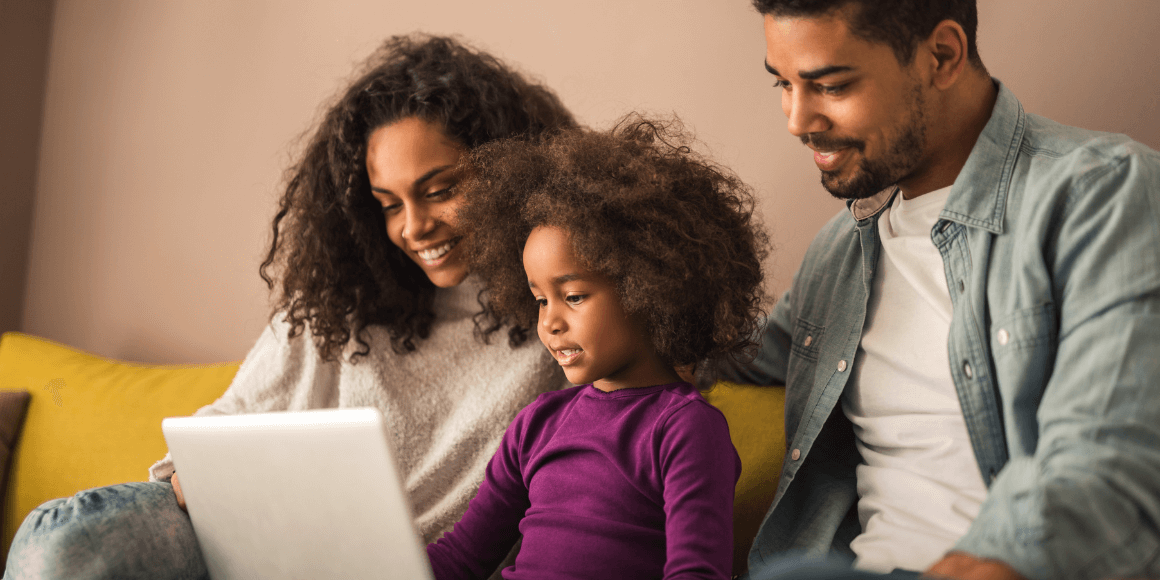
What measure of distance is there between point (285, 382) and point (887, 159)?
1.18 metres

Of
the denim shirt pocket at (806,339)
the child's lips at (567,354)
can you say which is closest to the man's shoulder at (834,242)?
the denim shirt pocket at (806,339)

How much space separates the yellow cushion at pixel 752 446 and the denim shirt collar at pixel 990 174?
1.56 ft

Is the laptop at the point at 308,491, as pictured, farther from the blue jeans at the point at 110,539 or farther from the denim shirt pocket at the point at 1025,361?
the denim shirt pocket at the point at 1025,361

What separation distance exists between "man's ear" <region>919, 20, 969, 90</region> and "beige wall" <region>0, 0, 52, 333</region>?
→ 2.81 metres

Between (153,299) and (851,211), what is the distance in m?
2.18

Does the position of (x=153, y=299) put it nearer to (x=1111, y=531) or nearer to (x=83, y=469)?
(x=83, y=469)

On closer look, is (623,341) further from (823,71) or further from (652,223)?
(823,71)

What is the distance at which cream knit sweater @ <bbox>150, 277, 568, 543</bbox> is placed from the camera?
58.3 inches

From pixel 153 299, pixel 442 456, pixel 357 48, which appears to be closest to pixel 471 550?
pixel 442 456

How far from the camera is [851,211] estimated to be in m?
1.25

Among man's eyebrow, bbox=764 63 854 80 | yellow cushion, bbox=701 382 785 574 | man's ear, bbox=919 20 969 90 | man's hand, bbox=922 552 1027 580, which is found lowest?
yellow cushion, bbox=701 382 785 574

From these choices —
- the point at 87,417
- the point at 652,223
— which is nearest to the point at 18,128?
the point at 87,417

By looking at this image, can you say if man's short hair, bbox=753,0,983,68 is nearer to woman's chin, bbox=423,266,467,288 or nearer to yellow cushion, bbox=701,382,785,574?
yellow cushion, bbox=701,382,785,574

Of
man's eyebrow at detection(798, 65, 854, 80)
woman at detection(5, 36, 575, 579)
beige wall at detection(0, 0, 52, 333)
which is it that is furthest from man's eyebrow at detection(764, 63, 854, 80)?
beige wall at detection(0, 0, 52, 333)
